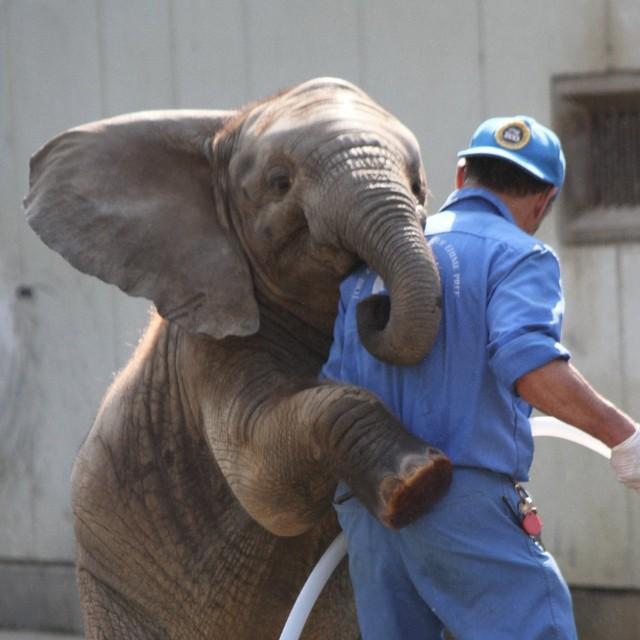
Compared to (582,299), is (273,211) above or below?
above

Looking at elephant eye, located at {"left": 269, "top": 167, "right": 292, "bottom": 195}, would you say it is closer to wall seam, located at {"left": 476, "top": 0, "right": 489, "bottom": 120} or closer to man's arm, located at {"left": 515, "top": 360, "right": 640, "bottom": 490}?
man's arm, located at {"left": 515, "top": 360, "right": 640, "bottom": 490}

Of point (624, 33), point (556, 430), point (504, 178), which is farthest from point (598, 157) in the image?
point (504, 178)

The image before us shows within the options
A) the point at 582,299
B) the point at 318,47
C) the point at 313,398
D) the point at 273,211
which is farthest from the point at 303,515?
the point at 318,47

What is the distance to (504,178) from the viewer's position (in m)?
4.05

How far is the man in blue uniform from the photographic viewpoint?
371cm

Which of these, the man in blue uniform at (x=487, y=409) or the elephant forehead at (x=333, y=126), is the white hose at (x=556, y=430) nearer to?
the man in blue uniform at (x=487, y=409)

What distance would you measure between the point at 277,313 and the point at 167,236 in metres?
0.32

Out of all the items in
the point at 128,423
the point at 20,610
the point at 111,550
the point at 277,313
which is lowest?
the point at 20,610

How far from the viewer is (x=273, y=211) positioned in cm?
439

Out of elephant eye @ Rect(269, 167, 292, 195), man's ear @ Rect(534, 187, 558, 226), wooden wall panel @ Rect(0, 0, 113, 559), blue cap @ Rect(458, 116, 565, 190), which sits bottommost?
wooden wall panel @ Rect(0, 0, 113, 559)

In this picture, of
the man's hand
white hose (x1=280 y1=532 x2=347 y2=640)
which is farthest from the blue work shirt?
white hose (x1=280 y1=532 x2=347 y2=640)

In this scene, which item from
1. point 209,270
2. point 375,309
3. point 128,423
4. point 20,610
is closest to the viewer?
point 375,309

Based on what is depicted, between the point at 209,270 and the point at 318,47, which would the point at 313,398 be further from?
the point at 318,47

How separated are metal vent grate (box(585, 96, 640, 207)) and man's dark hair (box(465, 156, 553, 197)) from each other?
9.82ft
